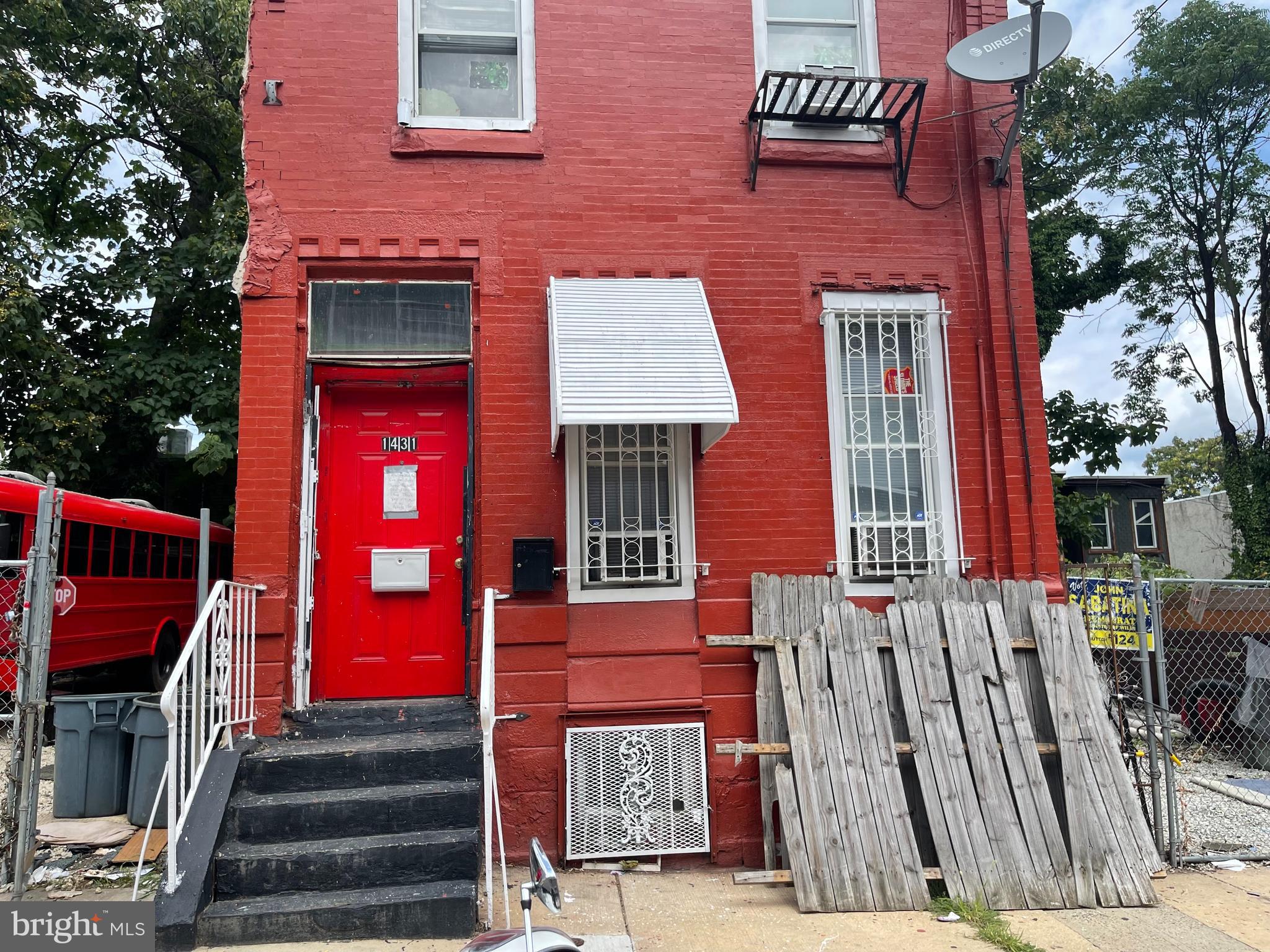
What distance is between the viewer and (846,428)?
5.85m

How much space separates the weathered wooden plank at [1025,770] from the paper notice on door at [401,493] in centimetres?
376

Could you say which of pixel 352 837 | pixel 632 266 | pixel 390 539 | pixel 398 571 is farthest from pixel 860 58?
pixel 352 837

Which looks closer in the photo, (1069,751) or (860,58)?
(1069,751)

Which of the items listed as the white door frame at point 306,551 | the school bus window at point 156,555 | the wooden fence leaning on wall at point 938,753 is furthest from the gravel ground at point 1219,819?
the school bus window at point 156,555

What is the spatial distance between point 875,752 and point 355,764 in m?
3.02

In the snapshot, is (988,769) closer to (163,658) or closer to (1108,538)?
(163,658)

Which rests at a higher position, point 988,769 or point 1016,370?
point 1016,370

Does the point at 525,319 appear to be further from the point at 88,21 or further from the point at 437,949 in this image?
the point at 88,21

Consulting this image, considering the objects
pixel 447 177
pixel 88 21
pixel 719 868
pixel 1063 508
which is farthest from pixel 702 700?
pixel 88 21

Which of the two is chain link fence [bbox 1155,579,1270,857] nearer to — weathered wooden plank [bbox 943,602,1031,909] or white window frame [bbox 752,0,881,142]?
weathered wooden plank [bbox 943,602,1031,909]

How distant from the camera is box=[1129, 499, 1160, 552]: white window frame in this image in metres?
28.8

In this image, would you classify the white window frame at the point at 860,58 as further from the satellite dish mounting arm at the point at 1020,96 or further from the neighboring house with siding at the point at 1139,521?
the neighboring house with siding at the point at 1139,521

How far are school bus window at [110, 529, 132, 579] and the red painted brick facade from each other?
203 inches

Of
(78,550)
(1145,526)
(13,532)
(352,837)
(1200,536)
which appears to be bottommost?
(352,837)
